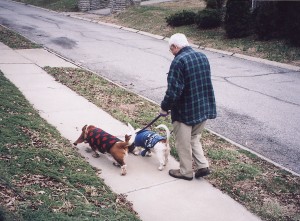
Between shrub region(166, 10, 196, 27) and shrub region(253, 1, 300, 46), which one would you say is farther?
shrub region(166, 10, 196, 27)

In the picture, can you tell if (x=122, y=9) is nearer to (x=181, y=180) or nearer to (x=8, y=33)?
(x=8, y=33)

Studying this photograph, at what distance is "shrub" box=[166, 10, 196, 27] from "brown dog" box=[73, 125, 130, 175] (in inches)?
601

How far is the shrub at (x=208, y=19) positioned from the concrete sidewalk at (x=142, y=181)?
454 inches

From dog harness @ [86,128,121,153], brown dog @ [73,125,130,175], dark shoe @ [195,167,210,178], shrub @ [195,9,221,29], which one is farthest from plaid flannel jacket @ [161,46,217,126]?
shrub @ [195,9,221,29]

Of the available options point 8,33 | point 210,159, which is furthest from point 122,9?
point 210,159

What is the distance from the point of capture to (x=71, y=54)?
44.2ft

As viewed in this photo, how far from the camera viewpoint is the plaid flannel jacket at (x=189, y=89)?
15.4 feet

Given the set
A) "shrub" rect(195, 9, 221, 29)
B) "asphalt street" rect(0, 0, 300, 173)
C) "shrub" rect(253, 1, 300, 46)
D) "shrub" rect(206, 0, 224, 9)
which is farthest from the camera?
"shrub" rect(206, 0, 224, 9)

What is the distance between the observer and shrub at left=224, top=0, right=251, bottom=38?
16750mm

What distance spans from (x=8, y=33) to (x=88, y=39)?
3.61m

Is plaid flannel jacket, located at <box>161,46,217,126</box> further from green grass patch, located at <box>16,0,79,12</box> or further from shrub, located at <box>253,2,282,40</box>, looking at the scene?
green grass patch, located at <box>16,0,79,12</box>

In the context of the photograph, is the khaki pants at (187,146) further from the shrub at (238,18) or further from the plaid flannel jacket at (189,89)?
the shrub at (238,18)

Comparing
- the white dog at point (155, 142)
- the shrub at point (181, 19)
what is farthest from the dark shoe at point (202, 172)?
the shrub at point (181, 19)

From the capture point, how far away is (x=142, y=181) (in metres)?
5.06
